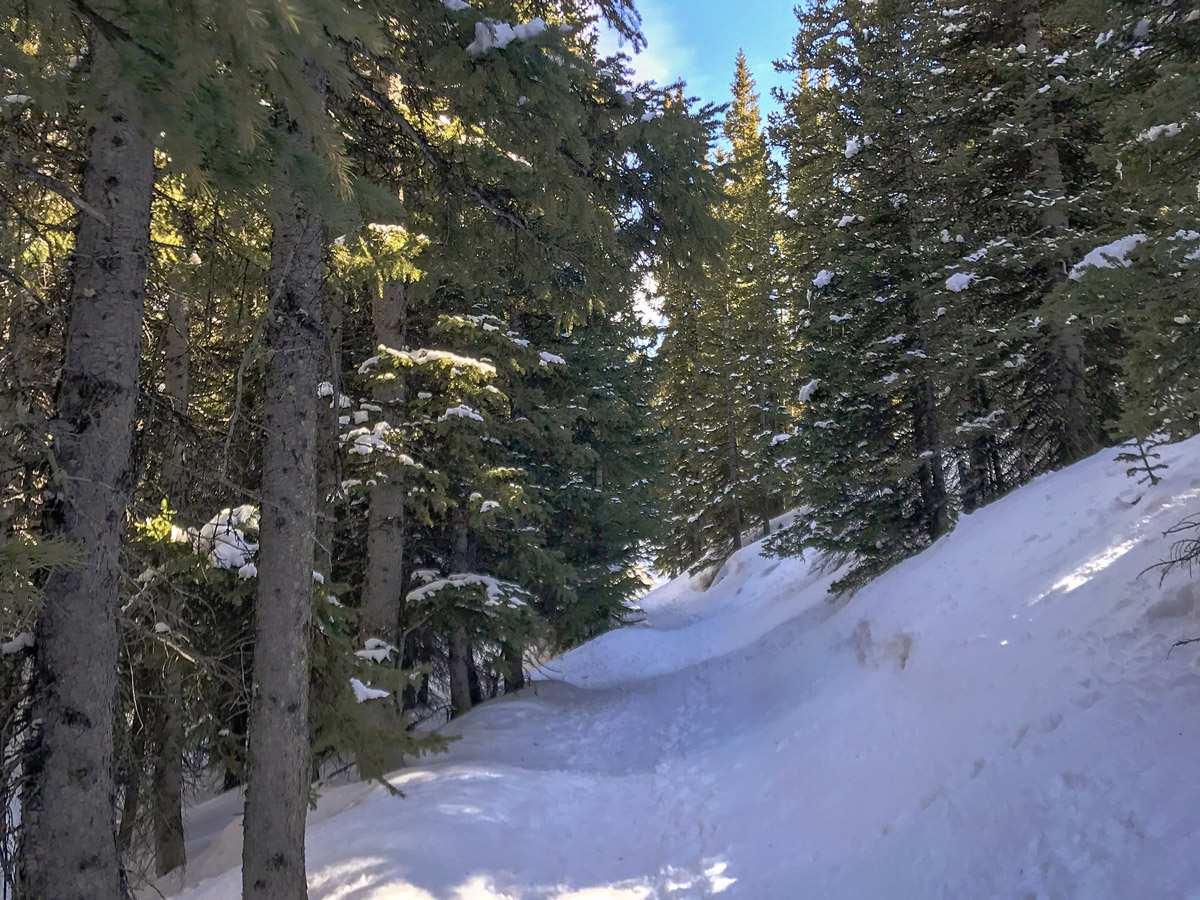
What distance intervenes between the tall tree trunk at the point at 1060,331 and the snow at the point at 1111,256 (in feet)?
20.5

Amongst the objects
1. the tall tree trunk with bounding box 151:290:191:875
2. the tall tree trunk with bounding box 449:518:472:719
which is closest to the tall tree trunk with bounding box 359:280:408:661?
the tall tree trunk with bounding box 449:518:472:719

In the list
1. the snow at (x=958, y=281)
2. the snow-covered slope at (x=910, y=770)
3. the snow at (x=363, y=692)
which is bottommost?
the snow-covered slope at (x=910, y=770)

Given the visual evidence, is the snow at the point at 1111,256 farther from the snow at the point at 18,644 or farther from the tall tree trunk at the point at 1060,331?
the snow at the point at 18,644

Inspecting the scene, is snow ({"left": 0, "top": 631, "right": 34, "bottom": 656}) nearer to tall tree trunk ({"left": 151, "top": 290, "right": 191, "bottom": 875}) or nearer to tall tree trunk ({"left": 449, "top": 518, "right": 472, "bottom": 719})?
tall tree trunk ({"left": 151, "top": 290, "right": 191, "bottom": 875})

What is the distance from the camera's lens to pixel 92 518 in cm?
409

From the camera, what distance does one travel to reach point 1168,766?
439 centimetres

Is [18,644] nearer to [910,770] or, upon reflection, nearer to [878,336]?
[910,770]

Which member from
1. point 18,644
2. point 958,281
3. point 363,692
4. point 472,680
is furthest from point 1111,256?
point 472,680

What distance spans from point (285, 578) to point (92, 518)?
152 centimetres

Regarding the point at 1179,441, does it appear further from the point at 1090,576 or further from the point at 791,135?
the point at 791,135

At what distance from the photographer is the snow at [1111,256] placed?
5.72 m

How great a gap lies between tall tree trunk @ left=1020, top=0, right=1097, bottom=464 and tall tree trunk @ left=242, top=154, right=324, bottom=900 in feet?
38.2

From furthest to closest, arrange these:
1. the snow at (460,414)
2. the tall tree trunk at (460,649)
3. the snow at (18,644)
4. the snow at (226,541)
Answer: the tall tree trunk at (460,649) → the snow at (460,414) → the snow at (226,541) → the snow at (18,644)

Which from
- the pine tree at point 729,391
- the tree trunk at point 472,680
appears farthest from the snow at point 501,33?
the pine tree at point 729,391
